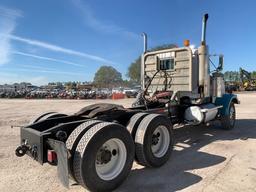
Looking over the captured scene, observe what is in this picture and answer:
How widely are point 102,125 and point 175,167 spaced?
189cm

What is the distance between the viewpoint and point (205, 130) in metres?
8.49

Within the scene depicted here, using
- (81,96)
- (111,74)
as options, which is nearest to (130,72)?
(81,96)

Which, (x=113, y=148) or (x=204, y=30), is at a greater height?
(x=204, y=30)

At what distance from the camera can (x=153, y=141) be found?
16.6 feet

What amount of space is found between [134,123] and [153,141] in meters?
0.56

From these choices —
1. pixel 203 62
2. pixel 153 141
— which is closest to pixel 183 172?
pixel 153 141

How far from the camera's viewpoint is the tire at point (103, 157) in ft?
11.8

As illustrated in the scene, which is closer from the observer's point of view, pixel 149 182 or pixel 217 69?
pixel 149 182

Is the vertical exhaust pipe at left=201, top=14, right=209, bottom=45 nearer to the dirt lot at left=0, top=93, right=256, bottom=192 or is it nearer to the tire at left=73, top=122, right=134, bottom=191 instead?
the dirt lot at left=0, top=93, right=256, bottom=192

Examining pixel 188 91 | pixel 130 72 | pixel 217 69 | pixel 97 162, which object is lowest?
pixel 97 162

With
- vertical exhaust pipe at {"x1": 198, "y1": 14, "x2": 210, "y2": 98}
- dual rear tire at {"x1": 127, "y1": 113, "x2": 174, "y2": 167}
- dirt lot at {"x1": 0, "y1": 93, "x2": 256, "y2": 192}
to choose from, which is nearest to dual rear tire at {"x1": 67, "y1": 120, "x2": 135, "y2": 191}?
dirt lot at {"x1": 0, "y1": 93, "x2": 256, "y2": 192}

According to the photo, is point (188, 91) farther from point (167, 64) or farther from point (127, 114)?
point (127, 114)

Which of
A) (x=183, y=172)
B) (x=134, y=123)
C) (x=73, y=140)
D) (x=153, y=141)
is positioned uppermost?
(x=134, y=123)

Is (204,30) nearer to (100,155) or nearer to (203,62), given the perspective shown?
(203,62)
